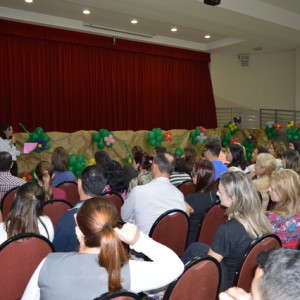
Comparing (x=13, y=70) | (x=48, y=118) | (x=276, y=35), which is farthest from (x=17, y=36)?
Answer: (x=276, y=35)

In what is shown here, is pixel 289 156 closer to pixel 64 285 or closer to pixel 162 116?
pixel 64 285

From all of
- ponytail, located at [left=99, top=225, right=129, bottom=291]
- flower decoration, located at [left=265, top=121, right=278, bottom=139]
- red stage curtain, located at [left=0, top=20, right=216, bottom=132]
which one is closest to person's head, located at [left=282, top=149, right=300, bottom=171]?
ponytail, located at [left=99, top=225, right=129, bottom=291]

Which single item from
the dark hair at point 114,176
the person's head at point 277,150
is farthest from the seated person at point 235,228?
the person's head at point 277,150

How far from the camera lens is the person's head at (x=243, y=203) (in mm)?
2268

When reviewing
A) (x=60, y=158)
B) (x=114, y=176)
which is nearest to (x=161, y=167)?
(x=114, y=176)

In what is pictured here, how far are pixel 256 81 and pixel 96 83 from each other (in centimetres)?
596

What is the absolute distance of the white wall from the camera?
39.7ft

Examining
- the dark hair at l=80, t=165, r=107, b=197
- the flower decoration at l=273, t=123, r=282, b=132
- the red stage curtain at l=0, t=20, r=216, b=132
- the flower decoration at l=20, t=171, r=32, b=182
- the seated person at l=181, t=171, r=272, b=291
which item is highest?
the red stage curtain at l=0, t=20, r=216, b=132

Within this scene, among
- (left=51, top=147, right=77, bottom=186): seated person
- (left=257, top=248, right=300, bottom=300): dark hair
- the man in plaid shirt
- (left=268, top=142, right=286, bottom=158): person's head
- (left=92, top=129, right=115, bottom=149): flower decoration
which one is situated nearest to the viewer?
(left=257, top=248, right=300, bottom=300): dark hair

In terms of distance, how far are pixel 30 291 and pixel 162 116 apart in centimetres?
1000

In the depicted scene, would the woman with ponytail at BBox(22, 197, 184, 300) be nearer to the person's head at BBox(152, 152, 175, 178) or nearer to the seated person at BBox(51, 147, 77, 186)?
the person's head at BBox(152, 152, 175, 178)

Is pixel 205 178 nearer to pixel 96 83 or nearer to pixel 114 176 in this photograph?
pixel 114 176

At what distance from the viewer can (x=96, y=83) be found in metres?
9.82

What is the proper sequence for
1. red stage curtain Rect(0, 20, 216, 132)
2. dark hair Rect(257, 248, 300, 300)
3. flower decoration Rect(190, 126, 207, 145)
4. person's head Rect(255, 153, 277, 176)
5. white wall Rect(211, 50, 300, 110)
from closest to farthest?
dark hair Rect(257, 248, 300, 300) → person's head Rect(255, 153, 277, 176) → red stage curtain Rect(0, 20, 216, 132) → flower decoration Rect(190, 126, 207, 145) → white wall Rect(211, 50, 300, 110)
